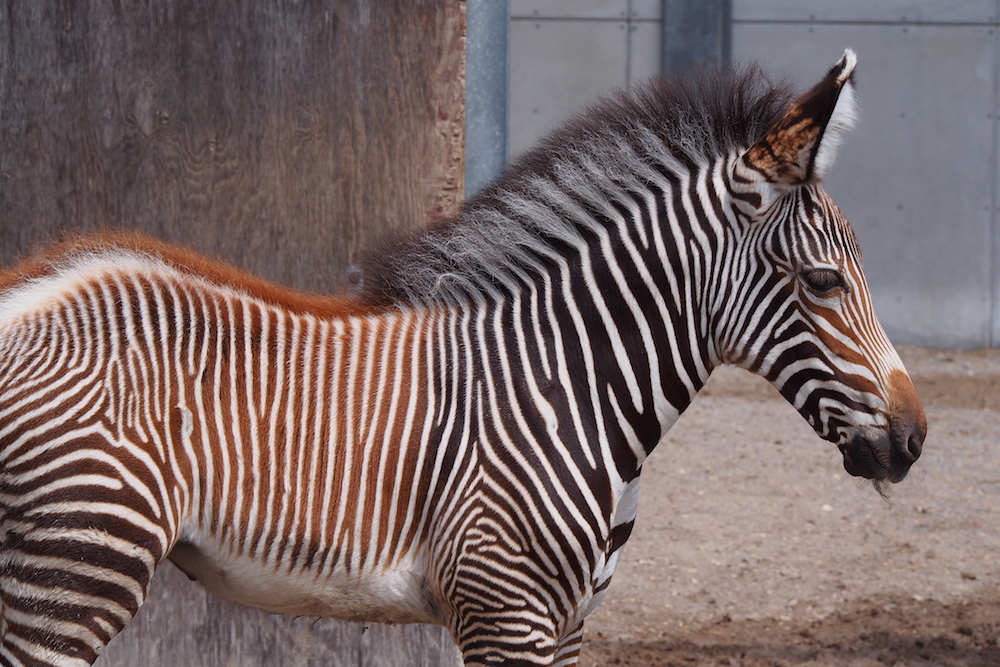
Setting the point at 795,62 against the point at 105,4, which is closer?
the point at 105,4

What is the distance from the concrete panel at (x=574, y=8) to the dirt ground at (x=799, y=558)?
16.9ft

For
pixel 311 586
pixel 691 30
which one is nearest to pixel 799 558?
pixel 311 586

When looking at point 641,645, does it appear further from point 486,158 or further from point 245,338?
point 245,338

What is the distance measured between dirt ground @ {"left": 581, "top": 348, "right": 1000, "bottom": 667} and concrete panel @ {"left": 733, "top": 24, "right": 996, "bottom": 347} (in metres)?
2.84

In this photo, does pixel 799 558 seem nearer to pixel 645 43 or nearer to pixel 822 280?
pixel 822 280

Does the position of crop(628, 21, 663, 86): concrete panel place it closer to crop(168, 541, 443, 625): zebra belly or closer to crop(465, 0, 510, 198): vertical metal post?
crop(465, 0, 510, 198): vertical metal post

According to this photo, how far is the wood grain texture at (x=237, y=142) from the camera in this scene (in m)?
3.63

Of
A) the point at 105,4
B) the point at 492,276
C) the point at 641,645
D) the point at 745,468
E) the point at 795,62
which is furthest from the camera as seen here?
the point at 795,62

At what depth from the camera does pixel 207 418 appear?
2.45 metres

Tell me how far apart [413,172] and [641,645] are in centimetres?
265

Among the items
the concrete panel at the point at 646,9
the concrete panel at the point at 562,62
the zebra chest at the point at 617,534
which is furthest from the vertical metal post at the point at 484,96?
the concrete panel at the point at 646,9

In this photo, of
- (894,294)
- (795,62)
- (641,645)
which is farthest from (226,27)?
(894,294)

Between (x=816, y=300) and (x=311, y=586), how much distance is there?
1.62 meters

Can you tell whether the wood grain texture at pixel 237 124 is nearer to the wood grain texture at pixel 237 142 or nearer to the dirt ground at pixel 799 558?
the wood grain texture at pixel 237 142
